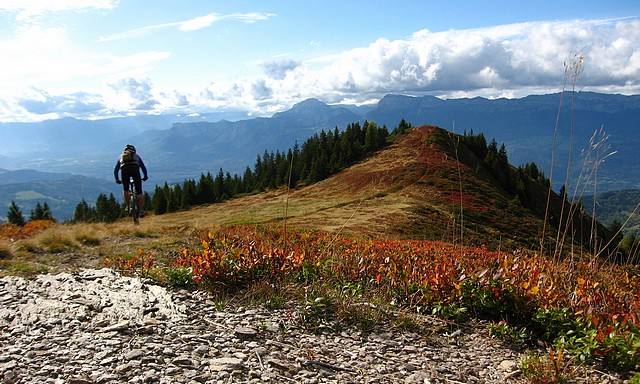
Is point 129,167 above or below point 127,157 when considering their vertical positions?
below

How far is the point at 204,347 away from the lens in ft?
14.3

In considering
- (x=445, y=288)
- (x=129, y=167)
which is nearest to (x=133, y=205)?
(x=129, y=167)

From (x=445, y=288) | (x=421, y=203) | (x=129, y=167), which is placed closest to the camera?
(x=445, y=288)

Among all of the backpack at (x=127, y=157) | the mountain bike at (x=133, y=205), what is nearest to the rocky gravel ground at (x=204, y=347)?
the backpack at (x=127, y=157)

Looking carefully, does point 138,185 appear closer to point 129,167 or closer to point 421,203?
point 129,167

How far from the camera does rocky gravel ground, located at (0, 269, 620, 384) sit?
3.92m

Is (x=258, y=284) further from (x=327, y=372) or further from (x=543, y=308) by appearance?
(x=543, y=308)

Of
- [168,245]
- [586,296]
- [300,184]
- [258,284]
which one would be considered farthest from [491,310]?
[300,184]

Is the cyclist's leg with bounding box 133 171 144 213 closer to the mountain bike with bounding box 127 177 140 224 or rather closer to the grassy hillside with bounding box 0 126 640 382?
the mountain bike with bounding box 127 177 140 224

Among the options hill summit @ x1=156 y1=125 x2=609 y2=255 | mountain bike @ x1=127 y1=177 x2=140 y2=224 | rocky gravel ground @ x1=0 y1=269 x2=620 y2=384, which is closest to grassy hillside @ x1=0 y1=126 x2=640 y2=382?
rocky gravel ground @ x1=0 y1=269 x2=620 y2=384

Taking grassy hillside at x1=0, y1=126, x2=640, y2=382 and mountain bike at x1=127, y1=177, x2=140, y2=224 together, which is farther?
mountain bike at x1=127, y1=177, x2=140, y2=224

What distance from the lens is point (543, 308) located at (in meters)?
5.05

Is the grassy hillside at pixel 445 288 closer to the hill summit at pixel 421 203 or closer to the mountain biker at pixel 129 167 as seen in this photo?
the mountain biker at pixel 129 167

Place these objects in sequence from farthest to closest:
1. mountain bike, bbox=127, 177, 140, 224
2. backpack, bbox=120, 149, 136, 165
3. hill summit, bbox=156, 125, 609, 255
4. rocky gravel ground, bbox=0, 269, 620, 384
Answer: hill summit, bbox=156, 125, 609, 255 → mountain bike, bbox=127, 177, 140, 224 → backpack, bbox=120, 149, 136, 165 → rocky gravel ground, bbox=0, 269, 620, 384
